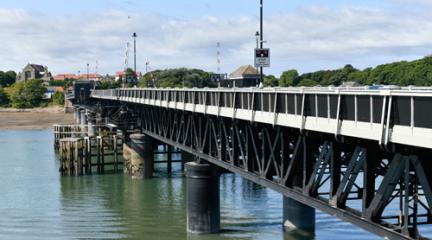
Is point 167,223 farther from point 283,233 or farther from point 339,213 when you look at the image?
point 339,213

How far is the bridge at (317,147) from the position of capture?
16.6 meters

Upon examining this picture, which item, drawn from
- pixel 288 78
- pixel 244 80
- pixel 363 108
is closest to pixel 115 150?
pixel 244 80

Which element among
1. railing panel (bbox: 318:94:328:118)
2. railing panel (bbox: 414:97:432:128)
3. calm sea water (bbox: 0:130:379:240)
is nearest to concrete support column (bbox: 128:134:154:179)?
calm sea water (bbox: 0:130:379:240)

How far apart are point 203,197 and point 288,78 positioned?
7394 centimetres

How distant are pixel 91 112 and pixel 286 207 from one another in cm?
6780

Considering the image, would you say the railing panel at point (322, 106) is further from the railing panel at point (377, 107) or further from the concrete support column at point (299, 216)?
the concrete support column at point (299, 216)

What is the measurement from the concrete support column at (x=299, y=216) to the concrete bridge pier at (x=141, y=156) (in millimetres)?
27440

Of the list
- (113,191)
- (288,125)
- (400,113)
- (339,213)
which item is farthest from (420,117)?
(113,191)

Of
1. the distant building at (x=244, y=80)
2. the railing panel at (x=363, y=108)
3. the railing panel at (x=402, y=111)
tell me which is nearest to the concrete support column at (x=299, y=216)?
the distant building at (x=244, y=80)

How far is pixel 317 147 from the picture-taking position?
934 inches

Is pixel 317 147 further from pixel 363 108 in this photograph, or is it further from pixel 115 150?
pixel 115 150

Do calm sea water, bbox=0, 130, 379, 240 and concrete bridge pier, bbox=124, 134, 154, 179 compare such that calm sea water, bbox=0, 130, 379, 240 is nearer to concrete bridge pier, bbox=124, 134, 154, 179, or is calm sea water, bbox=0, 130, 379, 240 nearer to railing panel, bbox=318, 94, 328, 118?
concrete bridge pier, bbox=124, 134, 154, 179

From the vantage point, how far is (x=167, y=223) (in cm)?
4012

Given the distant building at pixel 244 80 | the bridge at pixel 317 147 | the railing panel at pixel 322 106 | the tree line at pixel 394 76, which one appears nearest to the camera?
the bridge at pixel 317 147
